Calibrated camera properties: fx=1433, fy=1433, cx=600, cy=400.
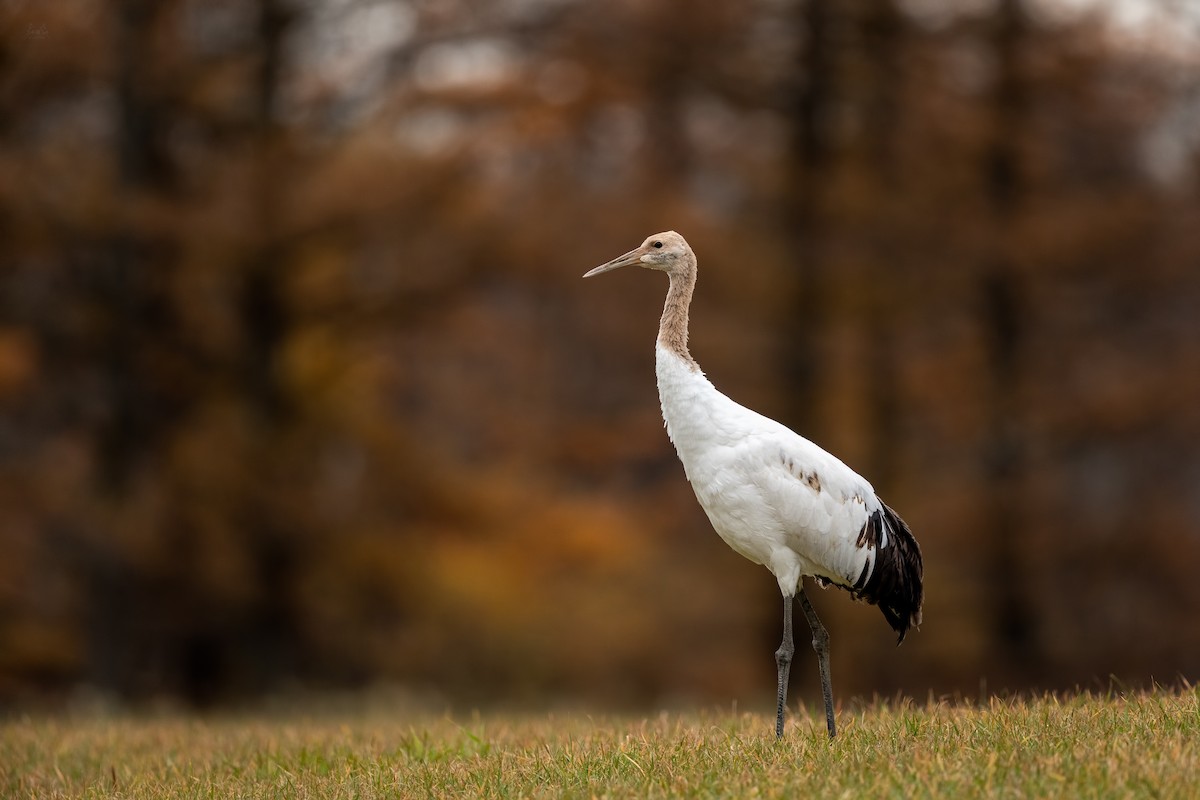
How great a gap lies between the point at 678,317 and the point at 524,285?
839 centimetres

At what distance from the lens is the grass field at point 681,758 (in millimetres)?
5207

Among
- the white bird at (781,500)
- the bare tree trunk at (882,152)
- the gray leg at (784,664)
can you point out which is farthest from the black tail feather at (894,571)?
the bare tree trunk at (882,152)

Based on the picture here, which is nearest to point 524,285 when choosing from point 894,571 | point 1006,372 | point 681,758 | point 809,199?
point 809,199

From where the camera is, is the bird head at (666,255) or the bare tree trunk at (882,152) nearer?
the bird head at (666,255)

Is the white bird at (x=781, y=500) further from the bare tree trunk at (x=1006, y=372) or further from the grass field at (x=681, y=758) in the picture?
the bare tree trunk at (x=1006, y=372)

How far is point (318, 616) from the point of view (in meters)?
15.0

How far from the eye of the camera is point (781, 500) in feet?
21.8

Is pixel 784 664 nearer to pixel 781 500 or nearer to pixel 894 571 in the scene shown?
pixel 894 571

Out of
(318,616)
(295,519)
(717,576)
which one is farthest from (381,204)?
(717,576)

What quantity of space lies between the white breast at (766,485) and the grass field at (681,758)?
83cm

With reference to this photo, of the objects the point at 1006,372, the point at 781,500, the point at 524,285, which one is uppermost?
the point at 781,500

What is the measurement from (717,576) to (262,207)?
7.34 metres

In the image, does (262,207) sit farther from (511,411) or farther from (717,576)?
(717,576)

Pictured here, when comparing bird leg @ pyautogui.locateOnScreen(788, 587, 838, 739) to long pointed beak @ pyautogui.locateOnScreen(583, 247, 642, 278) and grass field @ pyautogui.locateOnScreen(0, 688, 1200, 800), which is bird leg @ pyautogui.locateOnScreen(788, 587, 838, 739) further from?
long pointed beak @ pyautogui.locateOnScreen(583, 247, 642, 278)
